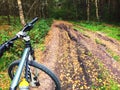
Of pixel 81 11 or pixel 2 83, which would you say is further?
pixel 81 11

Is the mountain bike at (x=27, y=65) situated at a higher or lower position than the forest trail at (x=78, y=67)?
higher

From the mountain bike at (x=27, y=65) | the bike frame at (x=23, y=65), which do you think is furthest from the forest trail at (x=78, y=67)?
the bike frame at (x=23, y=65)

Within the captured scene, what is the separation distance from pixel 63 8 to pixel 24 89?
44017 mm

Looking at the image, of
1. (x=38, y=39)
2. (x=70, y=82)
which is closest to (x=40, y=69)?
(x=70, y=82)

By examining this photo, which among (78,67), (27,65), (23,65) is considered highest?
(23,65)

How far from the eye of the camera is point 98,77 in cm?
878

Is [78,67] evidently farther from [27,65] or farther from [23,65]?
[23,65]

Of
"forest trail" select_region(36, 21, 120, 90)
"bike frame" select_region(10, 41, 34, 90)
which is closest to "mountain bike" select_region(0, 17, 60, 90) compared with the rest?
"bike frame" select_region(10, 41, 34, 90)

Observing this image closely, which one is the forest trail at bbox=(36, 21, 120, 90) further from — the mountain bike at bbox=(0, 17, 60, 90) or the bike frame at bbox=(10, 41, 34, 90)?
the bike frame at bbox=(10, 41, 34, 90)

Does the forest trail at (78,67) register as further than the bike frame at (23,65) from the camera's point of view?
Yes

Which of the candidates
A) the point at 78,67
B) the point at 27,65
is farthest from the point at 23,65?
the point at 78,67

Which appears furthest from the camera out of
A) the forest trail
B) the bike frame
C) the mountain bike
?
the forest trail

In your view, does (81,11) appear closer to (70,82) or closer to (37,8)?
(37,8)

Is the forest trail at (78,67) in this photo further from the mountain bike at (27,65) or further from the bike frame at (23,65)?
the bike frame at (23,65)
